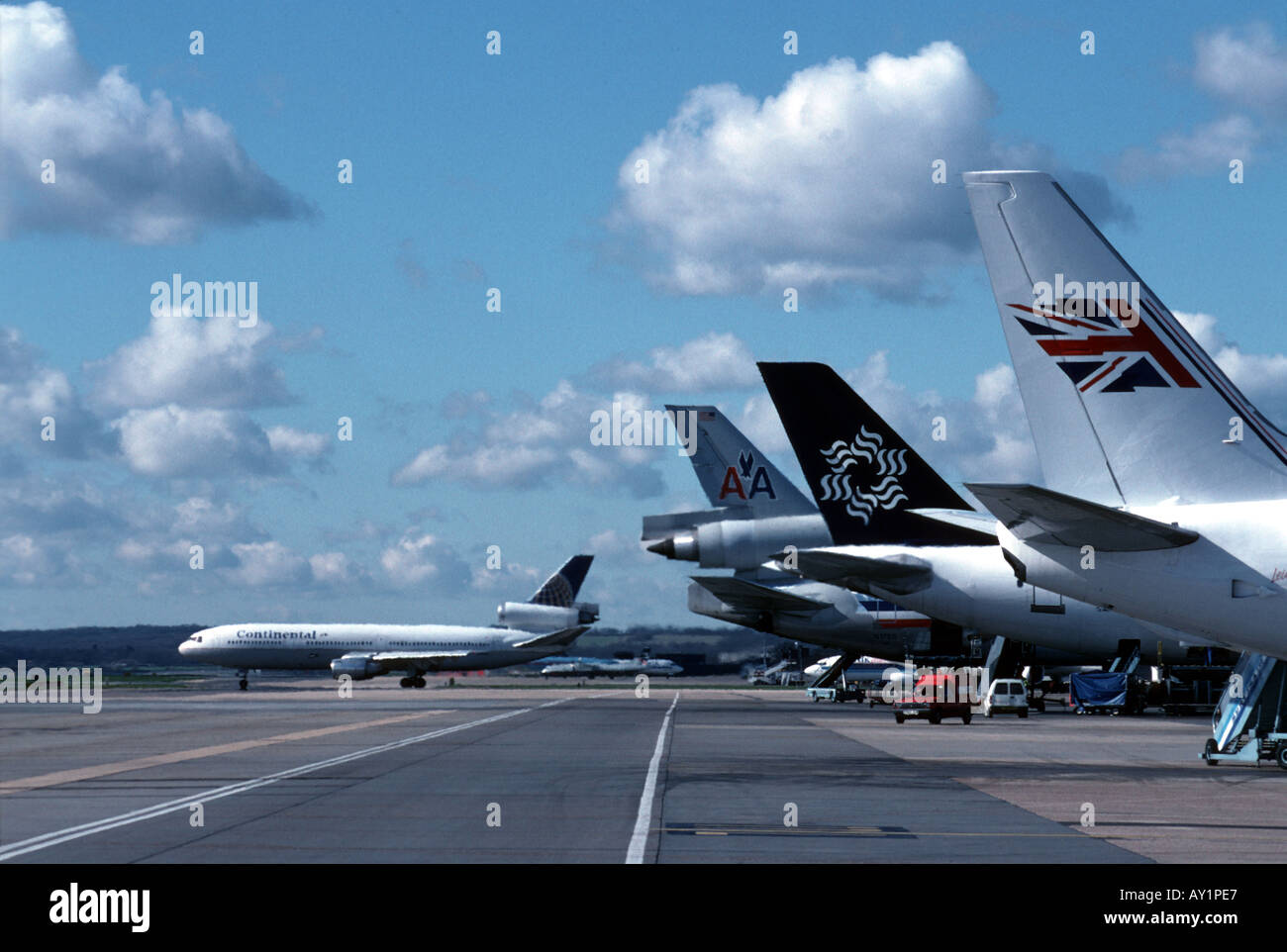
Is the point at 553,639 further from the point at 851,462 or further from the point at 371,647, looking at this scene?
the point at 851,462

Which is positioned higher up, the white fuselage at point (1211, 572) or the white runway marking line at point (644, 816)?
the white fuselage at point (1211, 572)

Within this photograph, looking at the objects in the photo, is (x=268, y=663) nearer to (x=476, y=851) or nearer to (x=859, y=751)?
A: (x=859, y=751)

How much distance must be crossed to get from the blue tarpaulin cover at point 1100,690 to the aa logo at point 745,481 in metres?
16.4

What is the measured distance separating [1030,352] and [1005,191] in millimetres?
2385

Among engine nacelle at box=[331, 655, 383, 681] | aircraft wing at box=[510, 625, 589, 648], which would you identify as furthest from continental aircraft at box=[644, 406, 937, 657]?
engine nacelle at box=[331, 655, 383, 681]

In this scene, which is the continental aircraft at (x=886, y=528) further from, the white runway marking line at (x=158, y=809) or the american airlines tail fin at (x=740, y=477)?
the american airlines tail fin at (x=740, y=477)

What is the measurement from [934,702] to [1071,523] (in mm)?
38862

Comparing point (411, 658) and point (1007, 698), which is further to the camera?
point (411, 658)

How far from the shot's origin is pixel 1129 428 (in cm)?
2253

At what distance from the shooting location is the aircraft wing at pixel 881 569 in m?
42.5

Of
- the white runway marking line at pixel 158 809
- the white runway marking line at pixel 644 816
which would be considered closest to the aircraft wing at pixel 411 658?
the white runway marking line at pixel 158 809

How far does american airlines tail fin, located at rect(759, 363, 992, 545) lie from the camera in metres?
46.8

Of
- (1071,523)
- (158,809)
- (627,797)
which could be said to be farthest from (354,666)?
(1071,523)
